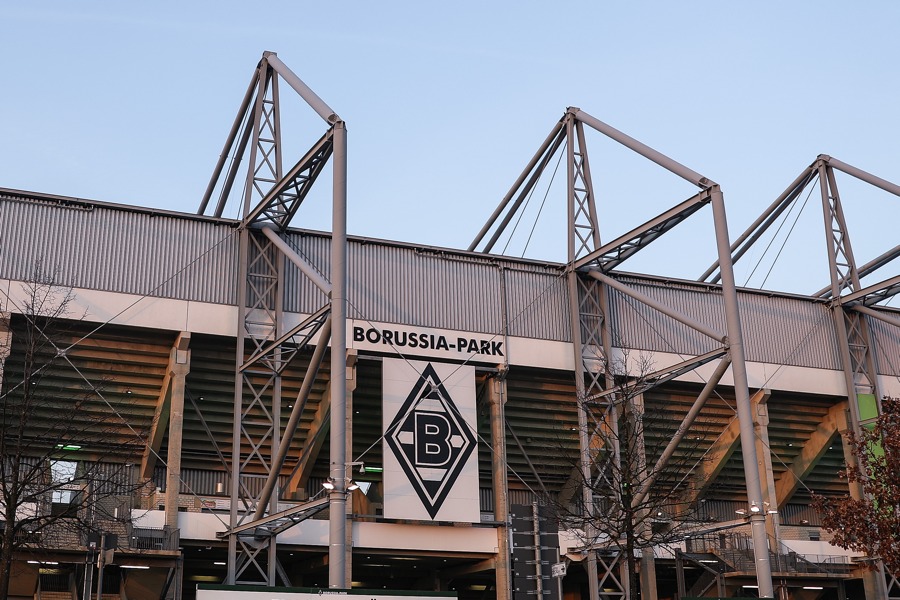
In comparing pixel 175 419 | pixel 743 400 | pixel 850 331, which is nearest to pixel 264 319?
pixel 175 419

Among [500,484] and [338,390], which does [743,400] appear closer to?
[500,484]

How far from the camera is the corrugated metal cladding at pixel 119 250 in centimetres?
3866

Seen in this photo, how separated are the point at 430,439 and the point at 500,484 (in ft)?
11.8

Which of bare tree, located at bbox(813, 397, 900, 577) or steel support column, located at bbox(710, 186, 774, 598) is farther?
steel support column, located at bbox(710, 186, 774, 598)

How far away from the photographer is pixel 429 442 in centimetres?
4153

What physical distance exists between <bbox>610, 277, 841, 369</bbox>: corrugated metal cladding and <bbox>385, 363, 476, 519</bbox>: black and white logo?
8582 mm

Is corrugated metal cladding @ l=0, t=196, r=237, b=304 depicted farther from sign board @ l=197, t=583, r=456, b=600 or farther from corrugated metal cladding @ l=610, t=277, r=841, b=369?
sign board @ l=197, t=583, r=456, b=600

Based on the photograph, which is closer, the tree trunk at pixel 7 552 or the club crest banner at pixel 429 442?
the tree trunk at pixel 7 552

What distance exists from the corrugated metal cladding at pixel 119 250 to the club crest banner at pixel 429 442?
7473mm

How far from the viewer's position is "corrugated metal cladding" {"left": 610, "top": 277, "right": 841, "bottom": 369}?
153 feet

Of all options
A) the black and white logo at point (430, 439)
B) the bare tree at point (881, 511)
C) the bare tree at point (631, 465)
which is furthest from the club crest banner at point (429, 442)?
the bare tree at point (881, 511)

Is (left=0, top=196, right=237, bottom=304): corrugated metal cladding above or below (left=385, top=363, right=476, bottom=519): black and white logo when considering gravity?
above

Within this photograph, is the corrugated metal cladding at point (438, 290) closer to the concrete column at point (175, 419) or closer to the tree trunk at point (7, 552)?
the concrete column at point (175, 419)

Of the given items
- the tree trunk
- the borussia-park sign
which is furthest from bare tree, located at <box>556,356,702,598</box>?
the tree trunk
